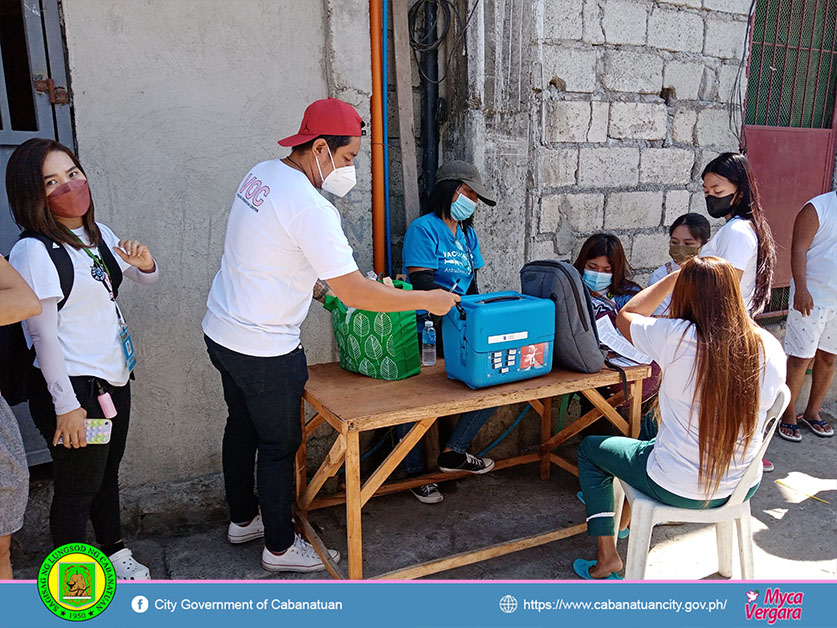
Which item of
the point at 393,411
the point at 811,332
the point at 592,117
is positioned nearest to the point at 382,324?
the point at 393,411

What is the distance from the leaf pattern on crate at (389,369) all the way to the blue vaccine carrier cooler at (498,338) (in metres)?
0.22

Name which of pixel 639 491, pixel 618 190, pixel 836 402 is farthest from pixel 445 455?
pixel 836 402

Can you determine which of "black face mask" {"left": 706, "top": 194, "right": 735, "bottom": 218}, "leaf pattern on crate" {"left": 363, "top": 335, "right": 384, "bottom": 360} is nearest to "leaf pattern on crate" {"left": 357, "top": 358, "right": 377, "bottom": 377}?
"leaf pattern on crate" {"left": 363, "top": 335, "right": 384, "bottom": 360}

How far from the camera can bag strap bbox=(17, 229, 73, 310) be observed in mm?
2223

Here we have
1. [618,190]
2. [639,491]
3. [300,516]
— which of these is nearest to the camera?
[639,491]

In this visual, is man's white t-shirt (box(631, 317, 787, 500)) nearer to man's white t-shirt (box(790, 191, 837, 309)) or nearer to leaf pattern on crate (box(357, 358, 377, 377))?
leaf pattern on crate (box(357, 358, 377, 377))

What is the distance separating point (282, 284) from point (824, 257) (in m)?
3.57

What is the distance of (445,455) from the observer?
12.1 feet

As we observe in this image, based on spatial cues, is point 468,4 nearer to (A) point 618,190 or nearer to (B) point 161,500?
(A) point 618,190

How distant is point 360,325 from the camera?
114 inches

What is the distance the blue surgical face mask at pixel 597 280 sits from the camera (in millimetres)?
3707

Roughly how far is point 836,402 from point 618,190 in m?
2.71

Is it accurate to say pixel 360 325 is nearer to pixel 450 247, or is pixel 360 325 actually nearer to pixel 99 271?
pixel 450 247

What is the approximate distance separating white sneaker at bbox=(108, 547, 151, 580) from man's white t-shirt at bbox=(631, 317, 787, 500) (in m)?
2.06
